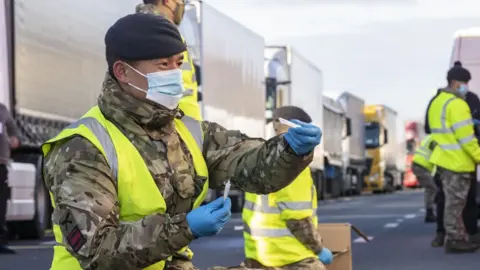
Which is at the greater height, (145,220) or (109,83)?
(109,83)

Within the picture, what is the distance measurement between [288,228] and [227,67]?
746 inches

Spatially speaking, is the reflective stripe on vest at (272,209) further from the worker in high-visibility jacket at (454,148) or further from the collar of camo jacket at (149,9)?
the worker in high-visibility jacket at (454,148)

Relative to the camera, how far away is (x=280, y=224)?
790 centimetres

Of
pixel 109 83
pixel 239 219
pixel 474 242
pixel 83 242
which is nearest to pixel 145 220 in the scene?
pixel 83 242

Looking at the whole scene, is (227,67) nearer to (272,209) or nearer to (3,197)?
(3,197)

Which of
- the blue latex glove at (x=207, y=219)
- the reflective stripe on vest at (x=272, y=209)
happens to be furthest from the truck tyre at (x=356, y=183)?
the blue latex glove at (x=207, y=219)

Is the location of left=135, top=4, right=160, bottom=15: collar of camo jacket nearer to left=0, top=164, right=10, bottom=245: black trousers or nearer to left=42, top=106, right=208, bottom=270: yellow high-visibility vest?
left=42, top=106, right=208, bottom=270: yellow high-visibility vest

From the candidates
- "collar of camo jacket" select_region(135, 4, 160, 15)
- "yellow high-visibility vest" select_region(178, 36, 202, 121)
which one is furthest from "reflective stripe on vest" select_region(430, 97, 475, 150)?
"collar of camo jacket" select_region(135, 4, 160, 15)

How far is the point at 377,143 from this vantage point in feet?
193

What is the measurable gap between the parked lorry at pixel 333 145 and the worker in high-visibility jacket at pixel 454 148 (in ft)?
97.5

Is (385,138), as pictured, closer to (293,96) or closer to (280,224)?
(293,96)

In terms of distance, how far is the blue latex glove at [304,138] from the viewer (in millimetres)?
4215

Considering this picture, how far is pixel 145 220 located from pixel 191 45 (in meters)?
19.8

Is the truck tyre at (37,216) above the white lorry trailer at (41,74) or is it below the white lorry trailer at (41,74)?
below
